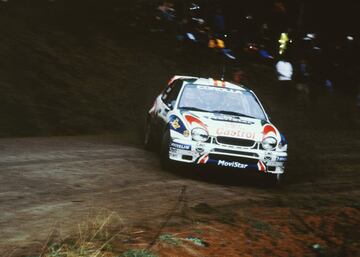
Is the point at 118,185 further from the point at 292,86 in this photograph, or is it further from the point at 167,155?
the point at 292,86

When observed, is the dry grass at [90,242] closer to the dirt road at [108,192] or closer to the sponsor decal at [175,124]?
Answer: the dirt road at [108,192]

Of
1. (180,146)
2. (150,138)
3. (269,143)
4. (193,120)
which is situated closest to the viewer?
(180,146)

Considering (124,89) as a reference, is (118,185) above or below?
below

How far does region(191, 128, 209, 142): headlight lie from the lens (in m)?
9.73

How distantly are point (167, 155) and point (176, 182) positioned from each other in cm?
78

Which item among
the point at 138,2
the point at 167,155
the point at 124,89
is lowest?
the point at 167,155

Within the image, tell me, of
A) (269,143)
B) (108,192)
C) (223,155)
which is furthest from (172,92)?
(108,192)

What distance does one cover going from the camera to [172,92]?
11656 millimetres

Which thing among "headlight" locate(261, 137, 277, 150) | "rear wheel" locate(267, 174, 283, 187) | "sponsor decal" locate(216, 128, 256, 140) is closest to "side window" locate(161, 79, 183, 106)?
"sponsor decal" locate(216, 128, 256, 140)

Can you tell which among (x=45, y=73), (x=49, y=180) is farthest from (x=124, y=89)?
(x=49, y=180)

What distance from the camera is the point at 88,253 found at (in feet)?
17.4

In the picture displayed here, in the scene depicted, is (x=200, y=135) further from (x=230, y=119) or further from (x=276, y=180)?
(x=276, y=180)

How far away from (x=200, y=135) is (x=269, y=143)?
43.3 inches

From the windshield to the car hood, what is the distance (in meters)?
0.38
